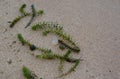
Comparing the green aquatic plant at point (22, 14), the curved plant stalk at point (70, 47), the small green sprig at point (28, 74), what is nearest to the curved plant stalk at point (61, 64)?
the curved plant stalk at point (70, 47)

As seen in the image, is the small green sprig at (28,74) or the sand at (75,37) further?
the sand at (75,37)

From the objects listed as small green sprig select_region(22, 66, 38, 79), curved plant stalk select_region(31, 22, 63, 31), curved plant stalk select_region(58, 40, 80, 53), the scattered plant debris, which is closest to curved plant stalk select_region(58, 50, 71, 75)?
the scattered plant debris

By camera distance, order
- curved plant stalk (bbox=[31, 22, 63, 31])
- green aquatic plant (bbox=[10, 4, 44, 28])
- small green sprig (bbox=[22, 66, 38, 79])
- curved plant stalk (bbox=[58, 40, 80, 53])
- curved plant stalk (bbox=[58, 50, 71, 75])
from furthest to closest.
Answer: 1. green aquatic plant (bbox=[10, 4, 44, 28])
2. curved plant stalk (bbox=[31, 22, 63, 31])
3. curved plant stalk (bbox=[58, 40, 80, 53])
4. curved plant stalk (bbox=[58, 50, 71, 75])
5. small green sprig (bbox=[22, 66, 38, 79])

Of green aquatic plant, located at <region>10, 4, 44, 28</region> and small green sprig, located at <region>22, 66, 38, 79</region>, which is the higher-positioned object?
green aquatic plant, located at <region>10, 4, 44, 28</region>

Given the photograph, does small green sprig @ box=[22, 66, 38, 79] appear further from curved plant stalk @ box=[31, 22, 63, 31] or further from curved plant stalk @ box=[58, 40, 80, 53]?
curved plant stalk @ box=[31, 22, 63, 31]

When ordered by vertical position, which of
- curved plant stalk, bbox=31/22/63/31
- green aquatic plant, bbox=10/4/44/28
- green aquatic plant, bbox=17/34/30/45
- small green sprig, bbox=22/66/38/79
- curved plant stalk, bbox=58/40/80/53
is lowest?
small green sprig, bbox=22/66/38/79

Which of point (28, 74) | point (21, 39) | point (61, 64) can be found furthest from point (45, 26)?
point (28, 74)

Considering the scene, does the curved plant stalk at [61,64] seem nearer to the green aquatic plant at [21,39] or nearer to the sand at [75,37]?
the sand at [75,37]

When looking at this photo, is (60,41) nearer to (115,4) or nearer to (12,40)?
(12,40)

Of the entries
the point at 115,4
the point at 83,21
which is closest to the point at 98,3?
the point at 115,4
